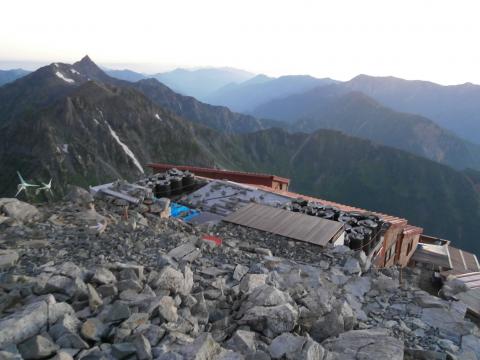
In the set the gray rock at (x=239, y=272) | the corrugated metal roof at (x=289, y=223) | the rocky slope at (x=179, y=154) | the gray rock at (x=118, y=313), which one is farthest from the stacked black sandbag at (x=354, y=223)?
the rocky slope at (x=179, y=154)

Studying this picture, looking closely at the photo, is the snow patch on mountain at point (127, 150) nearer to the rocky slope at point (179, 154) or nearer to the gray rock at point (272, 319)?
the rocky slope at point (179, 154)

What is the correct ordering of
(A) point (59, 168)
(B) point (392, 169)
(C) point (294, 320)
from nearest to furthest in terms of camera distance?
(C) point (294, 320) < (A) point (59, 168) < (B) point (392, 169)

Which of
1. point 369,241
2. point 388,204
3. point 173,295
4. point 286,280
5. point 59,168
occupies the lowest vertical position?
point 388,204

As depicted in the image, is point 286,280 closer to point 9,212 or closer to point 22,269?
point 22,269

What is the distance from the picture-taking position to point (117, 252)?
736 cm

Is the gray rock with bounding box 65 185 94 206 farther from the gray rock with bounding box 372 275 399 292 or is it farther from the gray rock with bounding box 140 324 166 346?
the gray rock with bounding box 372 275 399 292

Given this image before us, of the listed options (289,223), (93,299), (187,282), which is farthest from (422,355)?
(289,223)

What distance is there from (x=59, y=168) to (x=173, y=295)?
251 feet

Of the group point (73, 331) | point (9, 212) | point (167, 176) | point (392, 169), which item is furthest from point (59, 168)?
point (392, 169)

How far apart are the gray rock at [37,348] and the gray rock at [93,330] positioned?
0.36 m

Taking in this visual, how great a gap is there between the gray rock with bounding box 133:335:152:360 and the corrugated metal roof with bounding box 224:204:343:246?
7146mm

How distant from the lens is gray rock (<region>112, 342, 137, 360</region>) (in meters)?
4.27

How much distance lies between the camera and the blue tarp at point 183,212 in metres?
14.1

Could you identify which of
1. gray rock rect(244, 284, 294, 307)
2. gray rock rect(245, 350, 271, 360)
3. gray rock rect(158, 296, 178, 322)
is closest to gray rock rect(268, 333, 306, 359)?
gray rock rect(245, 350, 271, 360)
